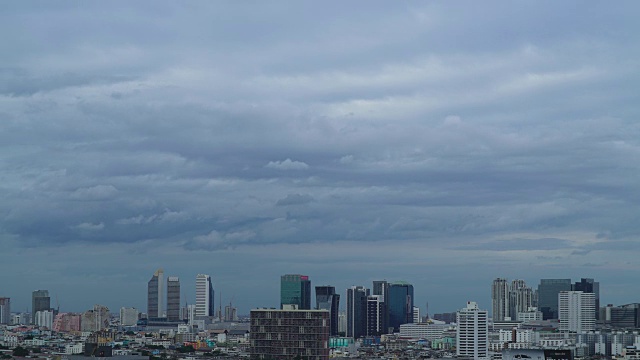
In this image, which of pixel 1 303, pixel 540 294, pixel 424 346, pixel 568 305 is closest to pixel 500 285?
pixel 540 294

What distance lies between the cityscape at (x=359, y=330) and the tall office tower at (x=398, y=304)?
17 cm

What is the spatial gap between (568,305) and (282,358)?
248 feet

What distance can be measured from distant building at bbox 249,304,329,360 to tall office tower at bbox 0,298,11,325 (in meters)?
118

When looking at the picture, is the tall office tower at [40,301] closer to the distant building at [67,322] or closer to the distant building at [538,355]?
the distant building at [67,322]

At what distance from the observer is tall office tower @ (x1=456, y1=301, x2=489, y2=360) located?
318 ft

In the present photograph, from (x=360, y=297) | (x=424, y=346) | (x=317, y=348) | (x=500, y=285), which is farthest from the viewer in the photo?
(x=500, y=285)

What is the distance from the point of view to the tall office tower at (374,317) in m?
163

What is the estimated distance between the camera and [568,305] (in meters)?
146

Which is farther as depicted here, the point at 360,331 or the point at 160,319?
the point at 160,319

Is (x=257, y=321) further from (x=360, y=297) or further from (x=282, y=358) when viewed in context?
(x=360, y=297)

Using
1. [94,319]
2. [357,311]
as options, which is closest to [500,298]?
[357,311]

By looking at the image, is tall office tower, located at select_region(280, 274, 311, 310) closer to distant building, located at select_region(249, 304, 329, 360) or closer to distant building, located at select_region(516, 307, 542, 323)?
distant building, located at select_region(516, 307, 542, 323)

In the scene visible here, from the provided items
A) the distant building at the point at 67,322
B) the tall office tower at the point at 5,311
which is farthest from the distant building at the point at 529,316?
the tall office tower at the point at 5,311

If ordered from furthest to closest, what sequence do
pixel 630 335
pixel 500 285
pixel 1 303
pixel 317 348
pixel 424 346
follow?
pixel 1 303, pixel 500 285, pixel 424 346, pixel 630 335, pixel 317 348
